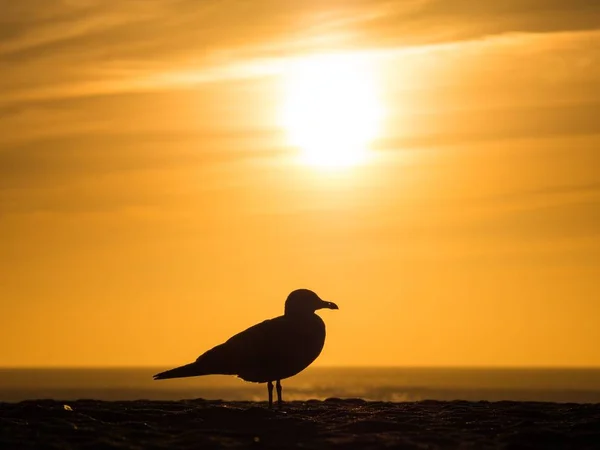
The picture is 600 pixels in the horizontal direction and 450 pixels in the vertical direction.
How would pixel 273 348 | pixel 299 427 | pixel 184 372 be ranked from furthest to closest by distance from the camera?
pixel 184 372 → pixel 273 348 → pixel 299 427

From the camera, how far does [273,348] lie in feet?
77.6

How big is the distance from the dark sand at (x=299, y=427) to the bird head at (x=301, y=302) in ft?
7.47

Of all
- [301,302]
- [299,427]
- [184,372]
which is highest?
[301,302]

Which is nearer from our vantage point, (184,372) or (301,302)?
(184,372)

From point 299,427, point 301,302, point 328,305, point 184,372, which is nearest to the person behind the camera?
point 299,427

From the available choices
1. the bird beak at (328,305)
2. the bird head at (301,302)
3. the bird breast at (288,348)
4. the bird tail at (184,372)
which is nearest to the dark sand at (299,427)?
the bird tail at (184,372)

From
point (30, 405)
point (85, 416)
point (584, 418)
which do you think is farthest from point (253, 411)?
point (584, 418)

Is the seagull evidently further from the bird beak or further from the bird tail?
the bird beak

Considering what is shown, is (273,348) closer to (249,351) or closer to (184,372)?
(249,351)

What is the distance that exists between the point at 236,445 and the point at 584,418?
700cm

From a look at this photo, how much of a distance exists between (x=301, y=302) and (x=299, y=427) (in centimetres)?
603

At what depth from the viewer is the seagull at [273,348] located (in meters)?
23.7

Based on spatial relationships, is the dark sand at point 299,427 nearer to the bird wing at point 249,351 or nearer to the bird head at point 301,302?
the bird wing at point 249,351

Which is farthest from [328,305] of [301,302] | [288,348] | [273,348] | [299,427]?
[299,427]
